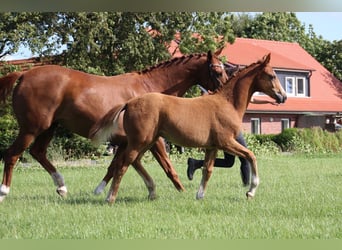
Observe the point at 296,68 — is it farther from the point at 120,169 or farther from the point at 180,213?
the point at 180,213

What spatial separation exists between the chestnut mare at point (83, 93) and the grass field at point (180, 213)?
677 mm

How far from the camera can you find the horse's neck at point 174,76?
25.5ft

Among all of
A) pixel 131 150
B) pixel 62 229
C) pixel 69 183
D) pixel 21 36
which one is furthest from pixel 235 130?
pixel 21 36

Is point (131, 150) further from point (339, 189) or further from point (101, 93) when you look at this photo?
point (339, 189)

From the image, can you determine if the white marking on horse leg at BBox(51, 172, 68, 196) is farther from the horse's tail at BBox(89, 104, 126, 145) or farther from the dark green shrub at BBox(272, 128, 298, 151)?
the dark green shrub at BBox(272, 128, 298, 151)

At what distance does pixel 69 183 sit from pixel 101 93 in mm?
2814

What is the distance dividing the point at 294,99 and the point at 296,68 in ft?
4.32

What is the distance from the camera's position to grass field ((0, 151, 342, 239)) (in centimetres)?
533

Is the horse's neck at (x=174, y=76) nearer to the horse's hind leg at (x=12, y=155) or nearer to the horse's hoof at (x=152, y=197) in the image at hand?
the horse's hoof at (x=152, y=197)

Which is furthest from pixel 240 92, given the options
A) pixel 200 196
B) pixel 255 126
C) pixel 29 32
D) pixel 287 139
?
pixel 255 126

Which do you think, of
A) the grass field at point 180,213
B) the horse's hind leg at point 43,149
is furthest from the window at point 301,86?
the horse's hind leg at point 43,149

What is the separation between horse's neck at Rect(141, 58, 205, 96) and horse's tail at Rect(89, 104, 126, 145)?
911mm

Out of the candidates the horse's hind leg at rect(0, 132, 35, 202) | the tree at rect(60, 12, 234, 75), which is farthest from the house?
the horse's hind leg at rect(0, 132, 35, 202)

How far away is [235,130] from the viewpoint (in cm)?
700
